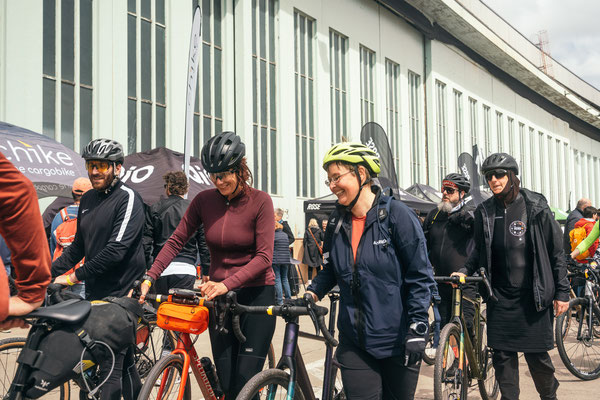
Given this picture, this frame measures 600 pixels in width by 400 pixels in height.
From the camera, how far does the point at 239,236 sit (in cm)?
342

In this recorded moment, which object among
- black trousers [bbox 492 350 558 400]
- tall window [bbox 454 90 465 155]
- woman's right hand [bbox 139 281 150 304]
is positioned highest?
tall window [bbox 454 90 465 155]

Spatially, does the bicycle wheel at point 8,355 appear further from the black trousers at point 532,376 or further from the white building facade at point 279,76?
the white building facade at point 279,76

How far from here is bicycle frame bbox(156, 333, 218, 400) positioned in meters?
3.04

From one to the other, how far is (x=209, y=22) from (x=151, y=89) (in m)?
3.40

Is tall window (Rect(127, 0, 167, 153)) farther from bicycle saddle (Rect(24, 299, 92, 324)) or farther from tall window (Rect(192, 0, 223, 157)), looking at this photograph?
bicycle saddle (Rect(24, 299, 92, 324))

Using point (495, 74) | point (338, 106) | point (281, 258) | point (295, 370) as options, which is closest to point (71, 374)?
point (295, 370)

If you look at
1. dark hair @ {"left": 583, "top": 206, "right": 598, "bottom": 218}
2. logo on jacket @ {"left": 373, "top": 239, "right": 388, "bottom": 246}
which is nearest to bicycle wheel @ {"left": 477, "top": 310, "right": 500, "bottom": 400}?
logo on jacket @ {"left": 373, "top": 239, "right": 388, "bottom": 246}

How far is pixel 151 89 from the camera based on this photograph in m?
15.4

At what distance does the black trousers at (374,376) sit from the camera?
2873 mm

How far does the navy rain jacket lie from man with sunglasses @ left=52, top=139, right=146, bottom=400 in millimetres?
1479

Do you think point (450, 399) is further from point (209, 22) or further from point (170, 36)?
point (209, 22)

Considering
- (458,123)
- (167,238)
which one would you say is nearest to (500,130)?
(458,123)

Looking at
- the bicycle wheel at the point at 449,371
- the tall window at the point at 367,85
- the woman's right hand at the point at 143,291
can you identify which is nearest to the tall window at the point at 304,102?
the tall window at the point at 367,85

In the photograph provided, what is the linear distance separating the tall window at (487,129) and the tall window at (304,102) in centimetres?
1856
